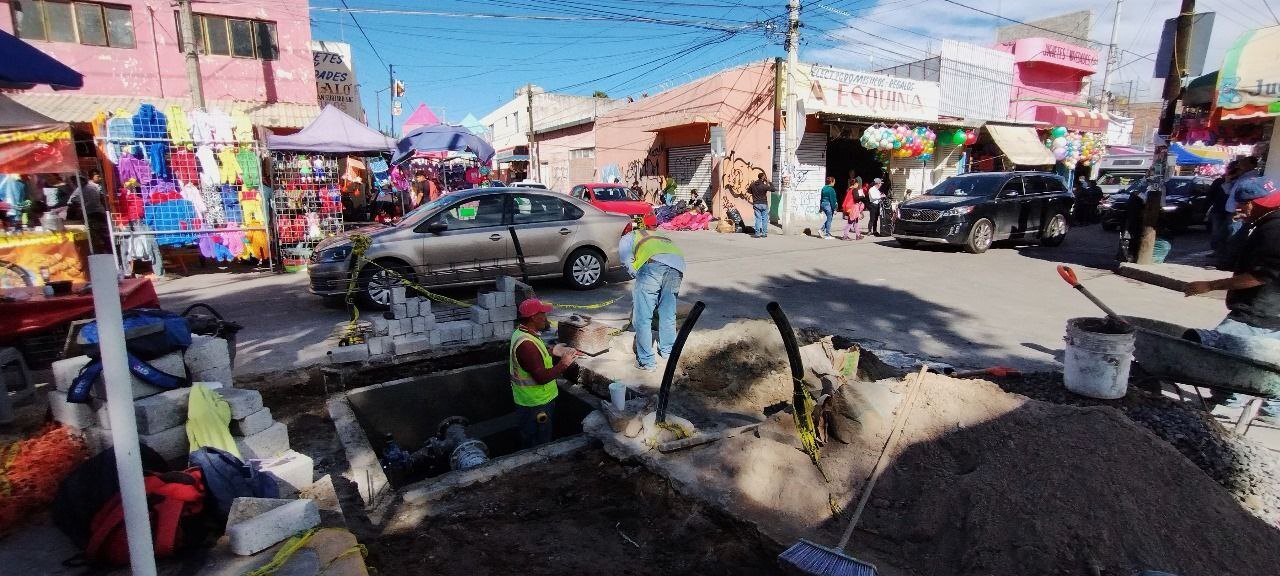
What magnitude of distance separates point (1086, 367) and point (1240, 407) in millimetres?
1333

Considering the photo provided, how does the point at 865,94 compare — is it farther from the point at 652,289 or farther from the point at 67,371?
the point at 67,371

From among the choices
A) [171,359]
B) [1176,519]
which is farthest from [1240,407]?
[171,359]

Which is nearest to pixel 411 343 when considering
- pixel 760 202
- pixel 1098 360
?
pixel 1098 360

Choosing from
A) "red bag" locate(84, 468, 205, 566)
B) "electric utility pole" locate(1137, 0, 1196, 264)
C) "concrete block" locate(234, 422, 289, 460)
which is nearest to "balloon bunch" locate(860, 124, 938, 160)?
"electric utility pole" locate(1137, 0, 1196, 264)

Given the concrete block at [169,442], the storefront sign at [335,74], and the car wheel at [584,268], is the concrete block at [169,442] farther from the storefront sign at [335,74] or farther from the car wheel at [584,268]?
the storefront sign at [335,74]

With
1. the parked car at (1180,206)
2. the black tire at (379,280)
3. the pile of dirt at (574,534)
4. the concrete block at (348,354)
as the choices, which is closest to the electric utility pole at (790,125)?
the parked car at (1180,206)

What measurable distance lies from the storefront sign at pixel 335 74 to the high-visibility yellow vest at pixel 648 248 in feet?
64.9

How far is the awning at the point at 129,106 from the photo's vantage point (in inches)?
570

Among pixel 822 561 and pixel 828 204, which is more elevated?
pixel 828 204

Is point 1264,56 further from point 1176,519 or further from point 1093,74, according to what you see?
point 1093,74

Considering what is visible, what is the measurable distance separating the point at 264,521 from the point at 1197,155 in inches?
1584

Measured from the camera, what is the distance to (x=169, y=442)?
3535 mm

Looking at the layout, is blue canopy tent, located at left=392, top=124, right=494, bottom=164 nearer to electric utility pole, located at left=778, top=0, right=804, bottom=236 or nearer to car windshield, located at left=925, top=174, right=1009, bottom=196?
electric utility pole, located at left=778, top=0, right=804, bottom=236

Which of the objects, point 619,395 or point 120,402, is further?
point 619,395
